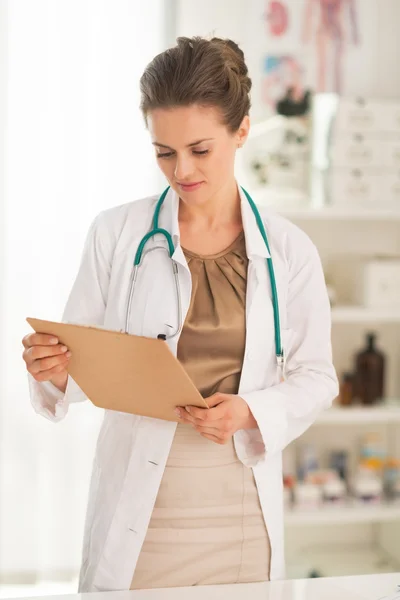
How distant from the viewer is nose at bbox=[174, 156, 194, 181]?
1.45 meters

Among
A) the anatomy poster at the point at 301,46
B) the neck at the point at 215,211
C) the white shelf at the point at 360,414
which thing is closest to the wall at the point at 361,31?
the anatomy poster at the point at 301,46

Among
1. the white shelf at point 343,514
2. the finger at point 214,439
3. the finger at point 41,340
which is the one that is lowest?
the white shelf at point 343,514

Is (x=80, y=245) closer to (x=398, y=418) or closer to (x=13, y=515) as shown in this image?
(x=13, y=515)

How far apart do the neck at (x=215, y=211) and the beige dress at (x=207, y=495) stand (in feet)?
0.44

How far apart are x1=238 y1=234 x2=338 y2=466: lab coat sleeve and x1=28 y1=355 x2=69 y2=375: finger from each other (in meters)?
0.36

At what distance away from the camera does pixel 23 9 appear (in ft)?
9.36

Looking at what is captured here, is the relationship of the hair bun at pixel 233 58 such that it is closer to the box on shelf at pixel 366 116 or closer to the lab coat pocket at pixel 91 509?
the lab coat pocket at pixel 91 509

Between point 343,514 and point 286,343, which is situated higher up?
point 286,343

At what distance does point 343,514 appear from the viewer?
282 centimetres

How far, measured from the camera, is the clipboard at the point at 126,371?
4.16ft

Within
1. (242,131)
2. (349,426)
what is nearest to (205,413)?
(242,131)

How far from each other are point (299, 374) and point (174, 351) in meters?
0.27

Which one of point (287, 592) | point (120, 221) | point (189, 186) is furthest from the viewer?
point (120, 221)

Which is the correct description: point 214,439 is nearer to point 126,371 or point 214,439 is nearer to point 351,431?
point 126,371
